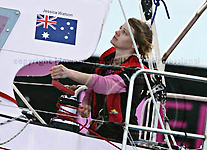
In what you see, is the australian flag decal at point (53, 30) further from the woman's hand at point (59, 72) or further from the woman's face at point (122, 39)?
the woman's face at point (122, 39)

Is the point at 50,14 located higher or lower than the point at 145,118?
higher

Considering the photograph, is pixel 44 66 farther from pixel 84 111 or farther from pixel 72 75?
pixel 84 111

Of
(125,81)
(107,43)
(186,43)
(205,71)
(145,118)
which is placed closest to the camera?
(125,81)

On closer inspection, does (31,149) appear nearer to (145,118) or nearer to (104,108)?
(104,108)

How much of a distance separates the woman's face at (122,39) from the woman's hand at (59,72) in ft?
0.96

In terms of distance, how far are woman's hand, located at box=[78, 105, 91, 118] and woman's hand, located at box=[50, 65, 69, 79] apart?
183 millimetres

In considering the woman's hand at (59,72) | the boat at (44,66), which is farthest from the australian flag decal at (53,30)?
the woman's hand at (59,72)

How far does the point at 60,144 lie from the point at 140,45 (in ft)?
2.06

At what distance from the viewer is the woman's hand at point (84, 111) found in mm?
1938


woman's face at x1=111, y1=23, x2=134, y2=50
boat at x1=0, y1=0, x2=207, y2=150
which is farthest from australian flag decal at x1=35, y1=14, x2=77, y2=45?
woman's face at x1=111, y1=23, x2=134, y2=50

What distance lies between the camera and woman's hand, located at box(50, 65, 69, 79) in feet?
6.17

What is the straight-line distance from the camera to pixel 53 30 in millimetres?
1879

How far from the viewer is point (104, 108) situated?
1924mm

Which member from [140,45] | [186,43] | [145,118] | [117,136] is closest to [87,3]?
[140,45]
